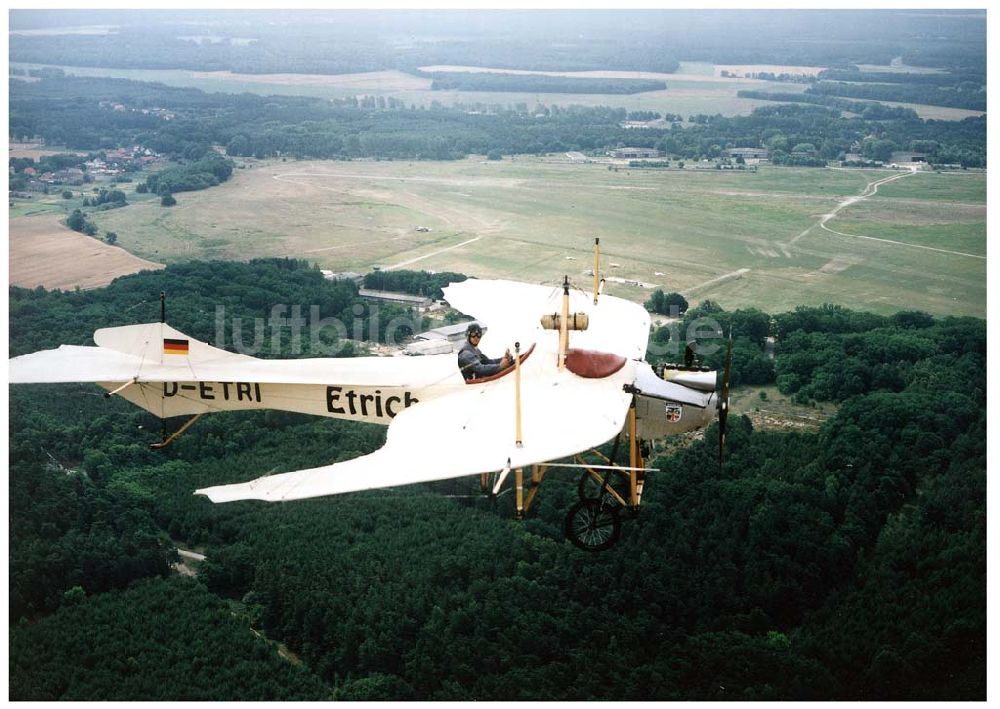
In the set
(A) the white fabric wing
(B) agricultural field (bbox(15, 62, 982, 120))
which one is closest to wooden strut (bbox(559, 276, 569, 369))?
(A) the white fabric wing

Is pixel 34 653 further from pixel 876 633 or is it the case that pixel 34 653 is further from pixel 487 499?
pixel 876 633

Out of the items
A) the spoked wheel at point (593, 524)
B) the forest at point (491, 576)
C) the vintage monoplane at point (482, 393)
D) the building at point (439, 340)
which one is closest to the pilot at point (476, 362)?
the vintage monoplane at point (482, 393)

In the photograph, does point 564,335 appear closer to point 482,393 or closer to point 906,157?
point 482,393

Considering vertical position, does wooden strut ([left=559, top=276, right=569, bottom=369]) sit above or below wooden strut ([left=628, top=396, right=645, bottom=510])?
above

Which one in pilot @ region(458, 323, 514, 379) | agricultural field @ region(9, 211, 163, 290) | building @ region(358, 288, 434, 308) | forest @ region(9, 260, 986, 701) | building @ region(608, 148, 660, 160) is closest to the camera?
pilot @ region(458, 323, 514, 379)

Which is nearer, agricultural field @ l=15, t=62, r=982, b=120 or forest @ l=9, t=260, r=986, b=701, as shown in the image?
forest @ l=9, t=260, r=986, b=701

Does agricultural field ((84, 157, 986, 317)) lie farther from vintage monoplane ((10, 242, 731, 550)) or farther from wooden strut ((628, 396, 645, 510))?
wooden strut ((628, 396, 645, 510))

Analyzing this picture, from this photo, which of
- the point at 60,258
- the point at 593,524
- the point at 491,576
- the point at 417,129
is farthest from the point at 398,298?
the point at 417,129

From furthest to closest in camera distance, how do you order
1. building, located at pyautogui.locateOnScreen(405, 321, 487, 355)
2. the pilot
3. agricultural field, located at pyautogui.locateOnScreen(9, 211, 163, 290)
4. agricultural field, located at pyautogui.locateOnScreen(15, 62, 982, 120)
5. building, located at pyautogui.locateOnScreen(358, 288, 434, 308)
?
1. agricultural field, located at pyautogui.locateOnScreen(15, 62, 982, 120)
2. agricultural field, located at pyautogui.locateOnScreen(9, 211, 163, 290)
3. building, located at pyautogui.locateOnScreen(358, 288, 434, 308)
4. building, located at pyautogui.locateOnScreen(405, 321, 487, 355)
5. the pilot

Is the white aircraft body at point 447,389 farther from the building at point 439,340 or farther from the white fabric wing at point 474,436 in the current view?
the building at point 439,340
